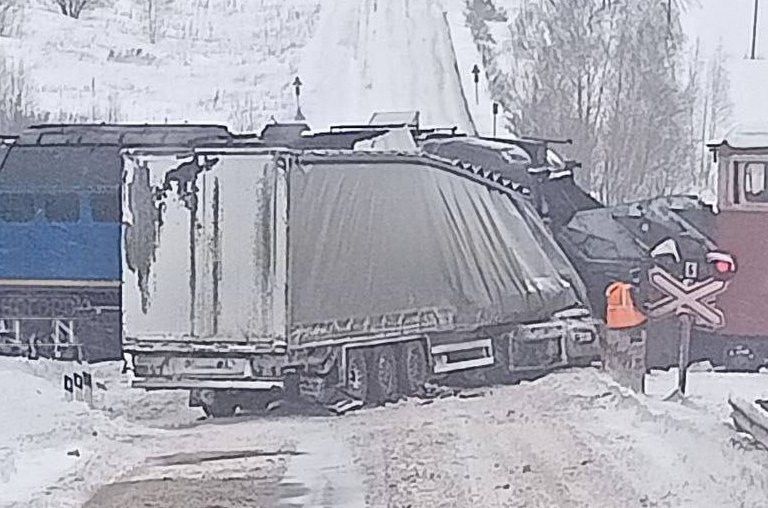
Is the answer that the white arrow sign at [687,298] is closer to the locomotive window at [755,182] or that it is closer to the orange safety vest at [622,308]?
the orange safety vest at [622,308]

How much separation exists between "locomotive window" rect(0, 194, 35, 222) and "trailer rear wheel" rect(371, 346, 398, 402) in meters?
0.96

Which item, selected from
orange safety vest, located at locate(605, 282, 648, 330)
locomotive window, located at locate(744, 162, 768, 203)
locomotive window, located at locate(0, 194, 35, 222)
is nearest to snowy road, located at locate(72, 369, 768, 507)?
orange safety vest, located at locate(605, 282, 648, 330)

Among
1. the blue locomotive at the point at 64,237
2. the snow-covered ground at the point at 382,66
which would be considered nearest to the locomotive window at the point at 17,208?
the blue locomotive at the point at 64,237

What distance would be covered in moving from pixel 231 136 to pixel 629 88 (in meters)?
1.03

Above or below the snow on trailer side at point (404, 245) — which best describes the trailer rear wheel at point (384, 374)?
below

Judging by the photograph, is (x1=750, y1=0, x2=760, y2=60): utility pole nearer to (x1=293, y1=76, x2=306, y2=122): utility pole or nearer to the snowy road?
the snowy road

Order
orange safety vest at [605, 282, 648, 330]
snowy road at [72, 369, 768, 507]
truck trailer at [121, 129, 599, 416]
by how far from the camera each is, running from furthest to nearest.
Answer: orange safety vest at [605, 282, 648, 330] → truck trailer at [121, 129, 599, 416] → snowy road at [72, 369, 768, 507]

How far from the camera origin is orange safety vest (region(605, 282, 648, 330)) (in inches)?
154

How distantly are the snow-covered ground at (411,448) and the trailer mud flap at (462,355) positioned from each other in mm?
79

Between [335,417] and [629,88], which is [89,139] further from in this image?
[629,88]

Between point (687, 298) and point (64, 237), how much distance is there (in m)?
1.61

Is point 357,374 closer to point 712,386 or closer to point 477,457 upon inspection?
point 477,457

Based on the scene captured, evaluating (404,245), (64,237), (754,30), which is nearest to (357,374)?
(404,245)

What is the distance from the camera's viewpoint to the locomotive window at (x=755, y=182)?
12.6ft
